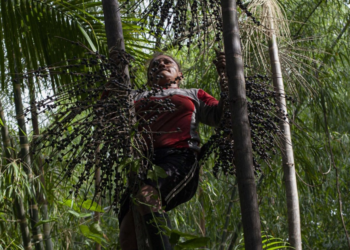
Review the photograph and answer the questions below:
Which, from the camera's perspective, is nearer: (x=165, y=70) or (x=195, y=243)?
(x=195, y=243)

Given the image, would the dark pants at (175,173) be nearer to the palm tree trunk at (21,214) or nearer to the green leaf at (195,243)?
the green leaf at (195,243)

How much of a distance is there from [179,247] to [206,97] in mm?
842

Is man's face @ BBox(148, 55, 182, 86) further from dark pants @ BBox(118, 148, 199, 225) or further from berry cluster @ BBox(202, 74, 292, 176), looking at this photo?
berry cluster @ BBox(202, 74, 292, 176)

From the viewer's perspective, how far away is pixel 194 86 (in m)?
3.62

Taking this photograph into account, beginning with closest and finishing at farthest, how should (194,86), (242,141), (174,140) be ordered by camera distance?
1. (242,141)
2. (174,140)
3. (194,86)

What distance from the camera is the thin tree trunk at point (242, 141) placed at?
133 cm

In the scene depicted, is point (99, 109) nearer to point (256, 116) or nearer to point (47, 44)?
point (256, 116)

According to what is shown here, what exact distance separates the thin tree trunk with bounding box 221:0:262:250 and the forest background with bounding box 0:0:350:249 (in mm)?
142

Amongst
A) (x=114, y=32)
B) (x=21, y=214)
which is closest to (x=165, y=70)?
(x=114, y=32)

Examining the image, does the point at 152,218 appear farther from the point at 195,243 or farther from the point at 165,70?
the point at 165,70

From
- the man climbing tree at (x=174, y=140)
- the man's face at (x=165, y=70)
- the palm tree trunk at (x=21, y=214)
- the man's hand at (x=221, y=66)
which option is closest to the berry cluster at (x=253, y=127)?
the man's hand at (x=221, y=66)

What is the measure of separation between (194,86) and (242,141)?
226 centimetres

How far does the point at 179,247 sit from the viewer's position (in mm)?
1391

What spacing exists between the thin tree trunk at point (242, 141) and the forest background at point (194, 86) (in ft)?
0.47
